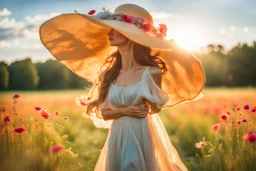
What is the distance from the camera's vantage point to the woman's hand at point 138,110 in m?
3.23

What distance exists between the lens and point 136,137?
3.26 metres

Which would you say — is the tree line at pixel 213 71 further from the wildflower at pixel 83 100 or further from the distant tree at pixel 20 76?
the wildflower at pixel 83 100

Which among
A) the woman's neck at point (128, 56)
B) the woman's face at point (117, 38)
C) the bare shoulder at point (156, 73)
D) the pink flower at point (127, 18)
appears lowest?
the bare shoulder at point (156, 73)

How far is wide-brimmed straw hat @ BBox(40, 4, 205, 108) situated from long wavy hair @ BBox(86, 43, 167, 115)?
10 centimetres

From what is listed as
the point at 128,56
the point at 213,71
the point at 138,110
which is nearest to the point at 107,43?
the point at 128,56

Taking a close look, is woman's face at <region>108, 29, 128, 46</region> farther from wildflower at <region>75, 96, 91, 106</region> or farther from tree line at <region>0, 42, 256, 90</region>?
tree line at <region>0, 42, 256, 90</region>

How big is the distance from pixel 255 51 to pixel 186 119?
17289mm

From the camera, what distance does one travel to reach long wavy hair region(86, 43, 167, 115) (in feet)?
11.2

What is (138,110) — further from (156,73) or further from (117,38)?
(117,38)

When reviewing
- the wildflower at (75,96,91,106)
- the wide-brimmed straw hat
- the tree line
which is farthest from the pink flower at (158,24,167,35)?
the tree line

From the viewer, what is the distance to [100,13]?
3404 mm

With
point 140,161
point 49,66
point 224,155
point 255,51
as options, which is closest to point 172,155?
point 140,161

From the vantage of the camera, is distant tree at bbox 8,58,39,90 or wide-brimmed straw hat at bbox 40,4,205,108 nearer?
wide-brimmed straw hat at bbox 40,4,205,108

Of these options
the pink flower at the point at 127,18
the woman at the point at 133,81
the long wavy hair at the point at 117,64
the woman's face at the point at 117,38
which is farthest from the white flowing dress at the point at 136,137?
the pink flower at the point at 127,18
